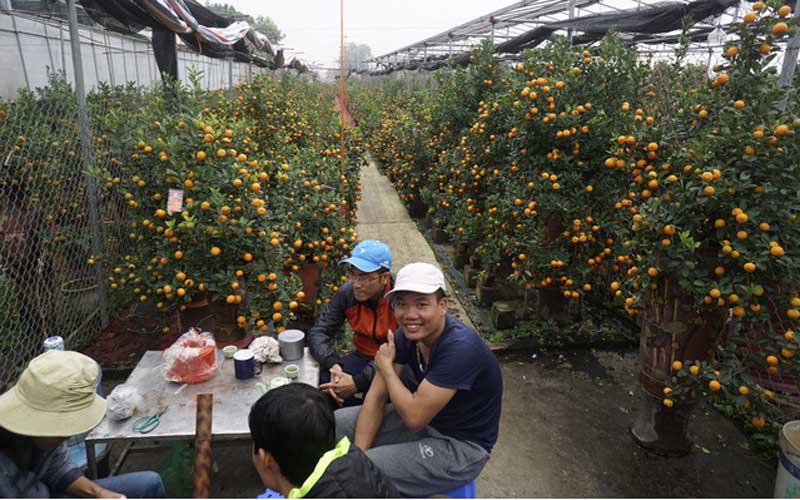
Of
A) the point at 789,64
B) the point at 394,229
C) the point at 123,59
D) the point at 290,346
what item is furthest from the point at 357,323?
the point at 123,59

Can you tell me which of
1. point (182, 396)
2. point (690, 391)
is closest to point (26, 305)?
point (182, 396)

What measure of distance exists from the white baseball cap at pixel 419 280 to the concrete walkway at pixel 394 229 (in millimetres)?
2981

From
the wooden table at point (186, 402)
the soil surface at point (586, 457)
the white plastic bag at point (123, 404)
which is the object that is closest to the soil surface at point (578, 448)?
the soil surface at point (586, 457)

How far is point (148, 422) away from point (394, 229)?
6.18 m

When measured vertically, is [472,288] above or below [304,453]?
below

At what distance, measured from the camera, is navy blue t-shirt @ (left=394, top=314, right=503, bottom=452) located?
2.01 meters

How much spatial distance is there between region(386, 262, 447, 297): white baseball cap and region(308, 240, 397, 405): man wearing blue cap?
674mm

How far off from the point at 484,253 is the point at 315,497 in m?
3.84

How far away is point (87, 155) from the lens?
13.3ft

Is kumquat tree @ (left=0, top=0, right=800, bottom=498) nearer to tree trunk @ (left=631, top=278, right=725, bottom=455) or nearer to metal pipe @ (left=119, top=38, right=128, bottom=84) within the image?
tree trunk @ (left=631, top=278, right=725, bottom=455)

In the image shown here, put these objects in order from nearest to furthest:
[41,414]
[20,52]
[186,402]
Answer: [41,414] < [186,402] < [20,52]

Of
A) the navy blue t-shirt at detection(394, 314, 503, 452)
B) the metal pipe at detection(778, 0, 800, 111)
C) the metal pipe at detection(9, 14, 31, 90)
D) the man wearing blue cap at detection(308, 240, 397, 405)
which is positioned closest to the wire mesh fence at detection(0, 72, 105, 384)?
the man wearing blue cap at detection(308, 240, 397, 405)

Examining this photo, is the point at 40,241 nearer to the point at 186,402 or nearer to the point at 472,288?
the point at 186,402

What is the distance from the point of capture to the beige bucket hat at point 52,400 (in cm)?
165
